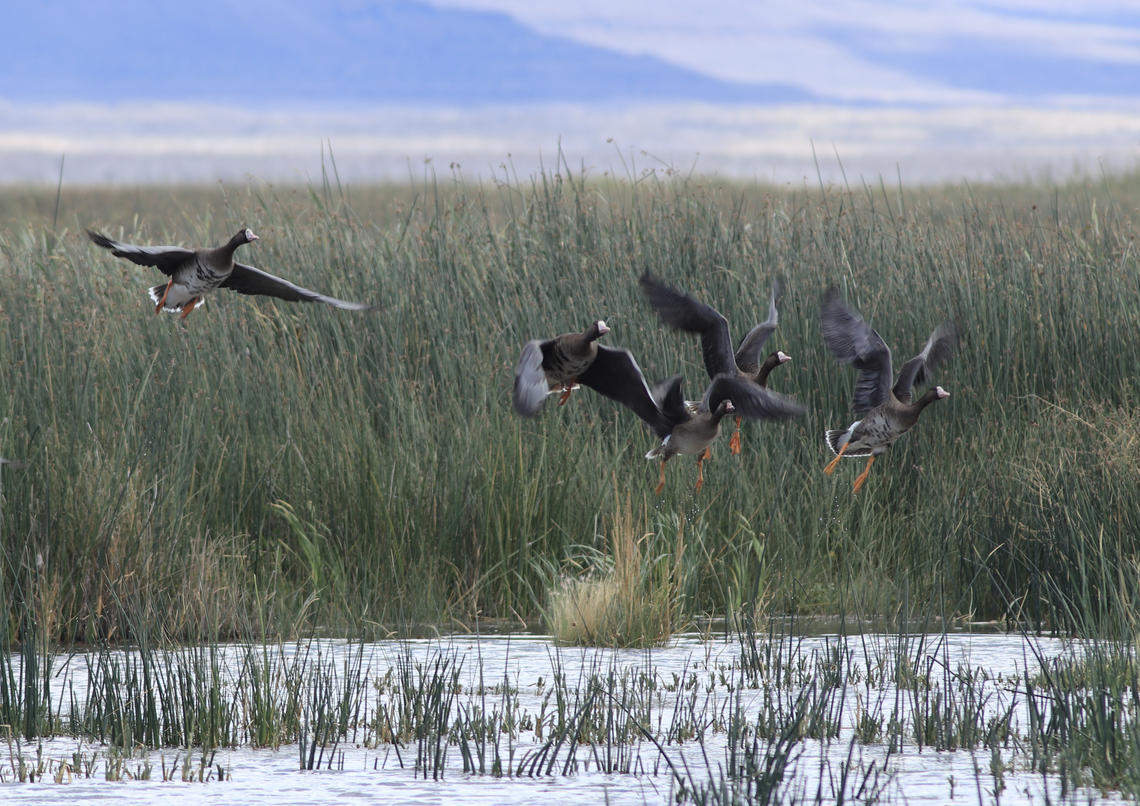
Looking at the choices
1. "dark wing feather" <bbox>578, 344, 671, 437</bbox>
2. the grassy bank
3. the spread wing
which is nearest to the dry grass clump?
the grassy bank

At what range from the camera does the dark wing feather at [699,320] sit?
15.3 ft

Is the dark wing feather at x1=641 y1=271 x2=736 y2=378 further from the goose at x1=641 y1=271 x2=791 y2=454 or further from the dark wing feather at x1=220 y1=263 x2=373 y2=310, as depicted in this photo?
the dark wing feather at x1=220 y1=263 x2=373 y2=310

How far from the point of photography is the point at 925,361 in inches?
192

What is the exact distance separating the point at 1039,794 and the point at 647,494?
4.08 meters

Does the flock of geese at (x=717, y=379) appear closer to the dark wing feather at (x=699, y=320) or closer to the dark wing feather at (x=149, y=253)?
the dark wing feather at (x=699, y=320)

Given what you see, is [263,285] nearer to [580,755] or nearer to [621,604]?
[580,755]

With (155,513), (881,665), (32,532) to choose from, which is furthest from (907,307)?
(32,532)

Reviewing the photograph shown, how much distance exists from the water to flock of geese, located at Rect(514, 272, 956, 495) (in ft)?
3.01

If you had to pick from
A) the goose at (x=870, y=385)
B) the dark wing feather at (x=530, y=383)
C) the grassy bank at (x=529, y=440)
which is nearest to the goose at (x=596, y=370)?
the dark wing feather at (x=530, y=383)

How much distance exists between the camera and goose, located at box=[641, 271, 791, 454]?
465 cm

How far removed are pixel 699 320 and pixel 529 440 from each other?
13.0 ft

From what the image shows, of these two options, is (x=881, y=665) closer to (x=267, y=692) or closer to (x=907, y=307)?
(x=267, y=692)

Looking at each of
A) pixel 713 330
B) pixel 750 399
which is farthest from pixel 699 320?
pixel 750 399

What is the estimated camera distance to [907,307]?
392 inches
